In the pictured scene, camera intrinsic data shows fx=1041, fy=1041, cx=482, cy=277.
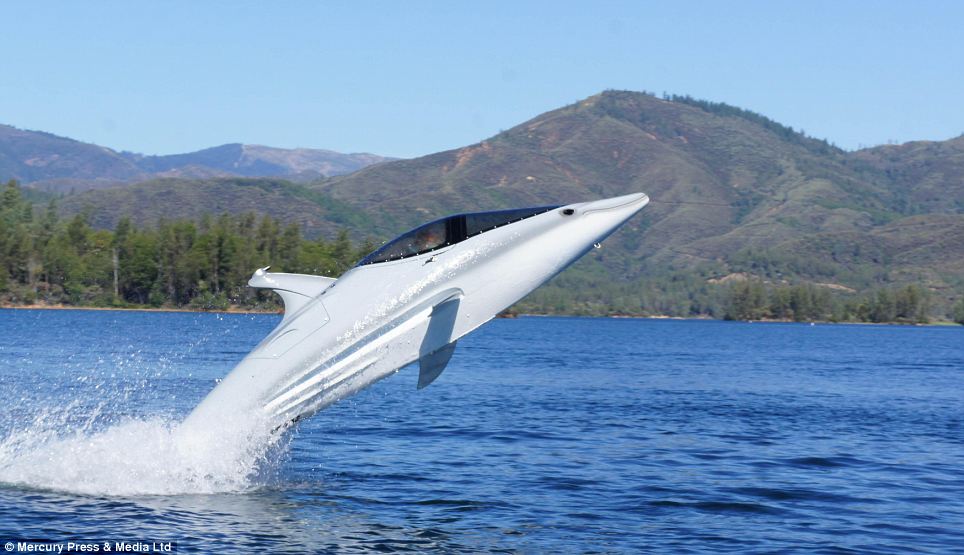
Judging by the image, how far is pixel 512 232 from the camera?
81.5 ft

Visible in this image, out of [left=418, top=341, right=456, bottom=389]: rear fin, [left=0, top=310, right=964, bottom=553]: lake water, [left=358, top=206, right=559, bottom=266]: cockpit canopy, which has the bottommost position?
[left=0, top=310, right=964, bottom=553]: lake water

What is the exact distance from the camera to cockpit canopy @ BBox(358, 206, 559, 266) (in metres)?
24.8

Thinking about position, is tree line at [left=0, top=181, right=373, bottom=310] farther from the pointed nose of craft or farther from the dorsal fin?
the pointed nose of craft

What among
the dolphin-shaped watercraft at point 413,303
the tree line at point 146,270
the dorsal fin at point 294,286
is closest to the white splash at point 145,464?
the dolphin-shaped watercraft at point 413,303

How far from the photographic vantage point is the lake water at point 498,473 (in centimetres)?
2300

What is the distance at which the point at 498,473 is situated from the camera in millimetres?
30797

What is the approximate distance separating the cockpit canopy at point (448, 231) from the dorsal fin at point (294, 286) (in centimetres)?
206

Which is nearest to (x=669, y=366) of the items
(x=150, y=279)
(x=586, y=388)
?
(x=586, y=388)

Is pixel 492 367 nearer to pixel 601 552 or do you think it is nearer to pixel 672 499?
pixel 672 499

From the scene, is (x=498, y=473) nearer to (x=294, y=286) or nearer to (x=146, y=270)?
(x=294, y=286)

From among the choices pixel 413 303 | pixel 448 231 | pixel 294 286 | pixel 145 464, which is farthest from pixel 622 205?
pixel 145 464

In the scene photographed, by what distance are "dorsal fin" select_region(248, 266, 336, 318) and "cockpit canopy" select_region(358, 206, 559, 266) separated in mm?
2060

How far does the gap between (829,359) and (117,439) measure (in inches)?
3837

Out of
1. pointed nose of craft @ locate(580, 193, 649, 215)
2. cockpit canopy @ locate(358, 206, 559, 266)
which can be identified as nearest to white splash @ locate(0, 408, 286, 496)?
cockpit canopy @ locate(358, 206, 559, 266)
